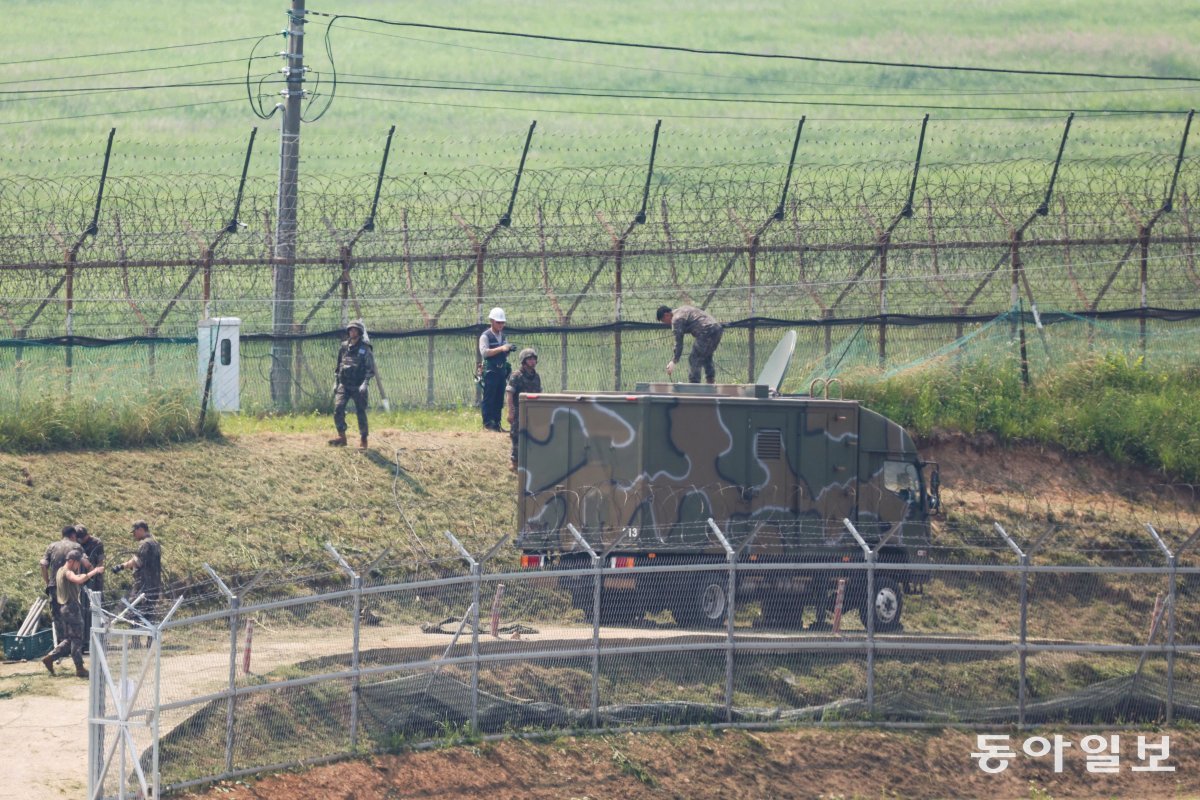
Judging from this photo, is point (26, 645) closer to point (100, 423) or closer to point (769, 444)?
point (100, 423)

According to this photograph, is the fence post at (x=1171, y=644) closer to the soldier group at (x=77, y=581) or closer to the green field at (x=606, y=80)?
the soldier group at (x=77, y=581)

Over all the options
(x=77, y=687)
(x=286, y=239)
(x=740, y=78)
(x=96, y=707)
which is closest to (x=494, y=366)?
(x=286, y=239)

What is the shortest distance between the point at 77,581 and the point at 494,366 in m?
7.21

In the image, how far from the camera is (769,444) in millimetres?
17766

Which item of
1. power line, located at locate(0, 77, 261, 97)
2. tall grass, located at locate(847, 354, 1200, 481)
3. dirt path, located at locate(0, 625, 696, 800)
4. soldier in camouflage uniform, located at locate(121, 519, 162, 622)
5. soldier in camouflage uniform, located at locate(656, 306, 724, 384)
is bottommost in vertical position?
dirt path, located at locate(0, 625, 696, 800)

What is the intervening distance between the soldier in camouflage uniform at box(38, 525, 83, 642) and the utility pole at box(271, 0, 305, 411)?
649 cm

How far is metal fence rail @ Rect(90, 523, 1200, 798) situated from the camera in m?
13.1

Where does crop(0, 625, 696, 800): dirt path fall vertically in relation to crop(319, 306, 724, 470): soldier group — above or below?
below

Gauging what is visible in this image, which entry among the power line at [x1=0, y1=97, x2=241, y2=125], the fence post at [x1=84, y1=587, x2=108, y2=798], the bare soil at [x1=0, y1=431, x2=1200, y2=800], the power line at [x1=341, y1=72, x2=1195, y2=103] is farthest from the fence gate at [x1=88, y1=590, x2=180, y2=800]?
the power line at [x1=341, y1=72, x2=1195, y2=103]

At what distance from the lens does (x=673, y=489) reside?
57.0 ft

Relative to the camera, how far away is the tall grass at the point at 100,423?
62.7 feet

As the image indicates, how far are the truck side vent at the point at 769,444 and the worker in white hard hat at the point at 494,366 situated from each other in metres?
4.33

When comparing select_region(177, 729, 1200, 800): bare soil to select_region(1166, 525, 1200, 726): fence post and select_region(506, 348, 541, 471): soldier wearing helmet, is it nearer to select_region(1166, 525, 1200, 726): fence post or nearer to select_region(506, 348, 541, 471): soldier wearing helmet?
select_region(1166, 525, 1200, 726): fence post

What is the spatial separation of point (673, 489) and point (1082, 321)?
849cm
